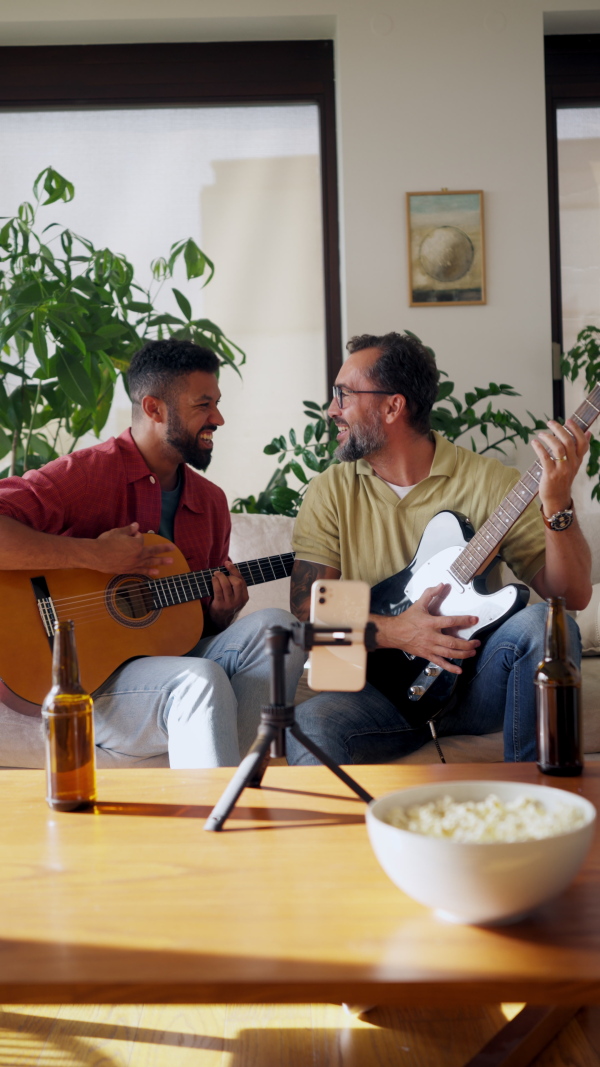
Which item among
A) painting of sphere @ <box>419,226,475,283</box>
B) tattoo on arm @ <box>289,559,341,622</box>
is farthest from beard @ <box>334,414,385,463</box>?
painting of sphere @ <box>419,226,475,283</box>

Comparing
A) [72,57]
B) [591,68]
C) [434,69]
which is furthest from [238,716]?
[591,68]

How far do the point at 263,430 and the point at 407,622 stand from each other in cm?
181

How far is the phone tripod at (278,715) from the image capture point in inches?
40.9

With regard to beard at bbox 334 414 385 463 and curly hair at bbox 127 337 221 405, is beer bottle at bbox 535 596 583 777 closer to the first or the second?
beard at bbox 334 414 385 463

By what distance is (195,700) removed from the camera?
5.90 feet

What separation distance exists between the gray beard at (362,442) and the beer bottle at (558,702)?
1045mm

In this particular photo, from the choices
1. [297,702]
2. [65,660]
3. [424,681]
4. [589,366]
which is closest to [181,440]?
[297,702]

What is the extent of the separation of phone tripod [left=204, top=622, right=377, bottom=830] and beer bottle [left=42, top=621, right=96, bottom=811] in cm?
19

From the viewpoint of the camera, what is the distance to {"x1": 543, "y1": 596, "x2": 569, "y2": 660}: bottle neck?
1223 millimetres

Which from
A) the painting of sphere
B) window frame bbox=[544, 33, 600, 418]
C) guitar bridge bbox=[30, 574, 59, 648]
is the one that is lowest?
guitar bridge bbox=[30, 574, 59, 648]

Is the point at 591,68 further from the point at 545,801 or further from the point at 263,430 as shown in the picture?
the point at 545,801

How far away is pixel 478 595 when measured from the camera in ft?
6.14

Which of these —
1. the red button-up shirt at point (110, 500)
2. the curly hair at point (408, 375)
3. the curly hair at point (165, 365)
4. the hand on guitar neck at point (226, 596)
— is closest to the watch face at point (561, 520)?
the curly hair at point (408, 375)

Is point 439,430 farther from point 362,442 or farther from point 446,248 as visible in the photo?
point 362,442
